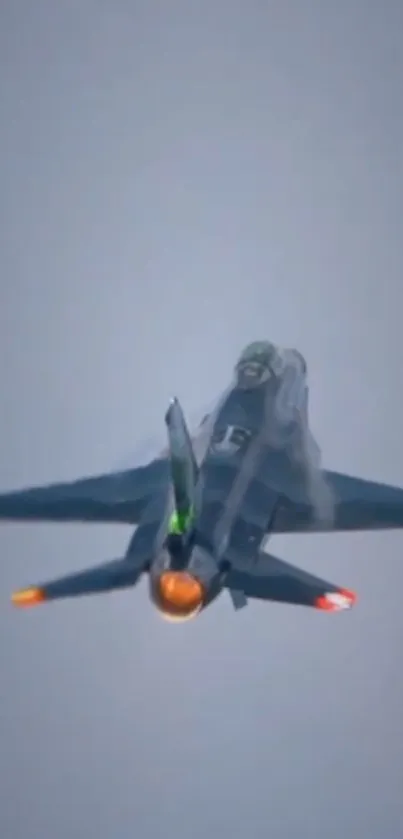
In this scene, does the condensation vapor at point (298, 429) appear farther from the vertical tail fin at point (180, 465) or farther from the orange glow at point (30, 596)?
the orange glow at point (30, 596)

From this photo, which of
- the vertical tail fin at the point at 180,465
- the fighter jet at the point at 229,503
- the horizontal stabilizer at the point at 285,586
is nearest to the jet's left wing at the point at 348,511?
the fighter jet at the point at 229,503

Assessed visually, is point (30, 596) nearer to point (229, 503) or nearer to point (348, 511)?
point (229, 503)

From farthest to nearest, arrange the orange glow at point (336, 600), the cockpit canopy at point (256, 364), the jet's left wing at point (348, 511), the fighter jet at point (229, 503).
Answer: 1. the cockpit canopy at point (256, 364)
2. the jet's left wing at point (348, 511)
3. the fighter jet at point (229, 503)
4. the orange glow at point (336, 600)

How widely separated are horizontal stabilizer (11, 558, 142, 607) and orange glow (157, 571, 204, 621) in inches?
6.8

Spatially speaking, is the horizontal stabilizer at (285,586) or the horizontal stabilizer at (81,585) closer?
the horizontal stabilizer at (285,586)

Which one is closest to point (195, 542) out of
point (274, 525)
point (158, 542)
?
point (158, 542)

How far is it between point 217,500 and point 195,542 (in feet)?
1.06

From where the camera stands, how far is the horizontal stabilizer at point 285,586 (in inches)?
166

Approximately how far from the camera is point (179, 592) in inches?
168

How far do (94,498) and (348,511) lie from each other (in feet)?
3.82

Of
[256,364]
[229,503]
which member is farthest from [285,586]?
[256,364]

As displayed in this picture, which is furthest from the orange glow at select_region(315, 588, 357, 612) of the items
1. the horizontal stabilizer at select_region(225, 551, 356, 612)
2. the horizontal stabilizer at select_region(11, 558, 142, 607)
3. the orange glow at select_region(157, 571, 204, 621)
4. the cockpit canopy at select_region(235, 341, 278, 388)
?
the cockpit canopy at select_region(235, 341, 278, 388)

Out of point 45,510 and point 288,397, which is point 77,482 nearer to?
point 45,510

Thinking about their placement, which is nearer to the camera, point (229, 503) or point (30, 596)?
point (30, 596)
